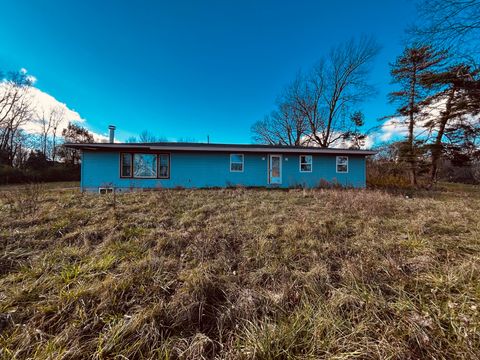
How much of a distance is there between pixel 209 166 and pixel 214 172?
47 cm

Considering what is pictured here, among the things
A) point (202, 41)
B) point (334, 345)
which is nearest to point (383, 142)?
point (202, 41)

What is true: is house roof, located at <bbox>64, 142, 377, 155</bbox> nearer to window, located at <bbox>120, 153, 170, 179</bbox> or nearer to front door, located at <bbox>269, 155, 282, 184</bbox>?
window, located at <bbox>120, 153, 170, 179</bbox>

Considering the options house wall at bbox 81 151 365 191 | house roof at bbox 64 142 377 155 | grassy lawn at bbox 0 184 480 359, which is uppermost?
house roof at bbox 64 142 377 155

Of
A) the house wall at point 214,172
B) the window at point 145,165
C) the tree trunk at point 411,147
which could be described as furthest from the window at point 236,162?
the tree trunk at point 411,147

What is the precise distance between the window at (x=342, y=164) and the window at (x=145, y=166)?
1073cm

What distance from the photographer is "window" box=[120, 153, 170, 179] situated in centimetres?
1092

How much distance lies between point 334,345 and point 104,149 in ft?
41.1

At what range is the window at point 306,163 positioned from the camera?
12.5m

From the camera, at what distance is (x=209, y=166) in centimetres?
1182

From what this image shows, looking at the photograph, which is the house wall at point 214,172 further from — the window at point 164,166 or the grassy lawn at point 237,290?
the grassy lawn at point 237,290

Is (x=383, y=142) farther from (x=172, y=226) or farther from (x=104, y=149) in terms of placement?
(x=104, y=149)

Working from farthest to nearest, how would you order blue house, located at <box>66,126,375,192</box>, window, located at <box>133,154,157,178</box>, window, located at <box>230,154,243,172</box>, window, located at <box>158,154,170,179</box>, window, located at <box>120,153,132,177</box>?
window, located at <box>230,154,243,172</box>
window, located at <box>158,154,170,179</box>
window, located at <box>133,154,157,178</box>
window, located at <box>120,153,132,177</box>
blue house, located at <box>66,126,375,192</box>

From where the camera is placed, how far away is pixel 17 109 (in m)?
24.4

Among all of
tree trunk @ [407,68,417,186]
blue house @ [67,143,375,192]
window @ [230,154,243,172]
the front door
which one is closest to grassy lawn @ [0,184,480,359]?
blue house @ [67,143,375,192]
